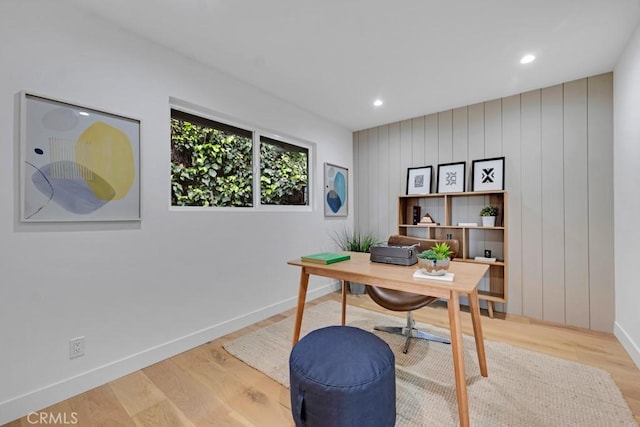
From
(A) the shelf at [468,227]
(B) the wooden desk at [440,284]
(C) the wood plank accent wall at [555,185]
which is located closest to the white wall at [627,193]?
(C) the wood plank accent wall at [555,185]

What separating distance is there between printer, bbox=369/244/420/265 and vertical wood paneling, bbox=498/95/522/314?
5.74ft

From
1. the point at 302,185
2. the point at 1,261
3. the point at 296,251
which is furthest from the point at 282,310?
the point at 1,261

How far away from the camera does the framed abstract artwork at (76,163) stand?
1.51 meters

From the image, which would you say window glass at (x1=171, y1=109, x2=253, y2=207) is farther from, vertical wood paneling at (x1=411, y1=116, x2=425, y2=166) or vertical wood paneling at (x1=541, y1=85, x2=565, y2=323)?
vertical wood paneling at (x1=541, y1=85, x2=565, y2=323)

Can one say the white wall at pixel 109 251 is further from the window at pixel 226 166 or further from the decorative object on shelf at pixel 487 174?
the decorative object on shelf at pixel 487 174

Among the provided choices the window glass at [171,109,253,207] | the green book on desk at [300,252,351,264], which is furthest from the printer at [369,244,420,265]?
the window glass at [171,109,253,207]

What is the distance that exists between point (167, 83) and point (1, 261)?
1.50 metres

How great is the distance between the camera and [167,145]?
2105mm

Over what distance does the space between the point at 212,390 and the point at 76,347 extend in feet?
2.82

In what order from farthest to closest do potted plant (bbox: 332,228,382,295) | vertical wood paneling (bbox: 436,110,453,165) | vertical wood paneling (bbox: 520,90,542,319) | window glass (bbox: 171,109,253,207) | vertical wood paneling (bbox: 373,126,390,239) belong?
vertical wood paneling (bbox: 373,126,390,239) < potted plant (bbox: 332,228,382,295) < vertical wood paneling (bbox: 436,110,453,165) < vertical wood paneling (bbox: 520,90,542,319) < window glass (bbox: 171,109,253,207)

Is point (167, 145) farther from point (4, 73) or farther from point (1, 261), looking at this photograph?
point (1, 261)

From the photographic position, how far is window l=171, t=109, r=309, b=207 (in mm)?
2320

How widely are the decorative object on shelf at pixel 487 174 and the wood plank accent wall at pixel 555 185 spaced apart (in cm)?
7

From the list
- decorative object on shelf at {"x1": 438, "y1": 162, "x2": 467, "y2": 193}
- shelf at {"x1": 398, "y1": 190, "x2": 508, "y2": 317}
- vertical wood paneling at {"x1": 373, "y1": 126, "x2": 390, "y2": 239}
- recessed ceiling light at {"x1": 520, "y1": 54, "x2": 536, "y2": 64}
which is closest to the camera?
recessed ceiling light at {"x1": 520, "y1": 54, "x2": 536, "y2": 64}
